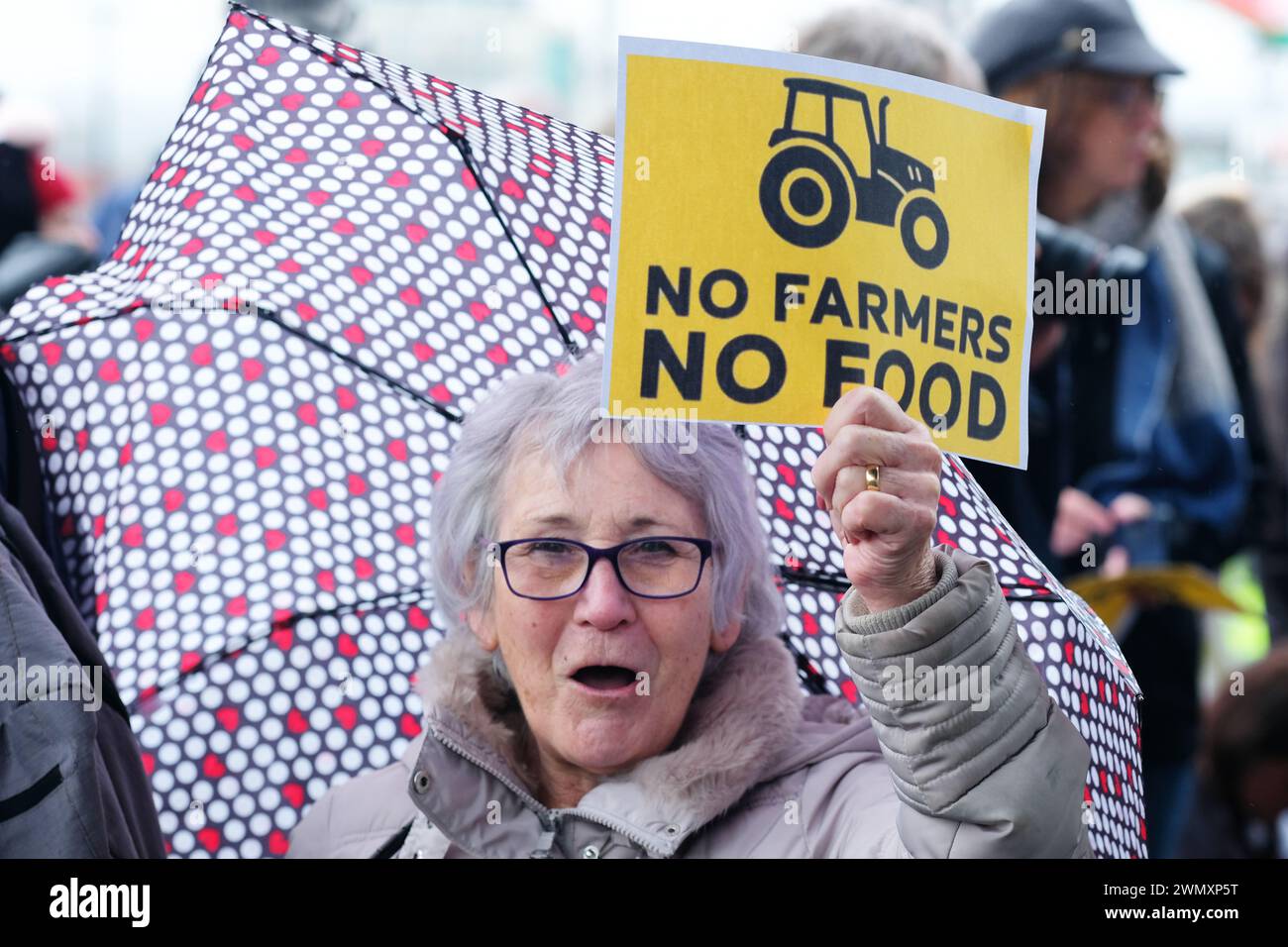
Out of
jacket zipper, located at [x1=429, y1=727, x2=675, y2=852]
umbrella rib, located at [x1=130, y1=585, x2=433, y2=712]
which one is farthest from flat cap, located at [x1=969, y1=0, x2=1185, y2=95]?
jacket zipper, located at [x1=429, y1=727, x2=675, y2=852]

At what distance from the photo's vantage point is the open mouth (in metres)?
2.12

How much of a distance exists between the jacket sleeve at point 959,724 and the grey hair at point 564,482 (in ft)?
1.42

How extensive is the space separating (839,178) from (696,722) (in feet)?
2.44

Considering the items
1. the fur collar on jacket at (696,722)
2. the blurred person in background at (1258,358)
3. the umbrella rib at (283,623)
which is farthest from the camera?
the blurred person in background at (1258,358)

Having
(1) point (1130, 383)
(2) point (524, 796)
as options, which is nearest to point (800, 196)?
(2) point (524, 796)

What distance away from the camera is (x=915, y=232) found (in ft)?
6.21

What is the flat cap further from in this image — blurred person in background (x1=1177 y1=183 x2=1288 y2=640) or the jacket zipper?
the jacket zipper

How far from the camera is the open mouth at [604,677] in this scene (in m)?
2.12

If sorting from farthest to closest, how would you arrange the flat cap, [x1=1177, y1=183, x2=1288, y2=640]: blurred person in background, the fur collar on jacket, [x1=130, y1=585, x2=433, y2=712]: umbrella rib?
[x1=1177, y1=183, x2=1288, y2=640]: blurred person in background
the flat cap
[x1=130, y1=585, x2=433, y2=712]: umbrella rib
the fur collar on jacket

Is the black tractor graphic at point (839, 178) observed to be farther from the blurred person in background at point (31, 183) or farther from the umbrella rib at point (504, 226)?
the blurred person in background at point (31, 183)

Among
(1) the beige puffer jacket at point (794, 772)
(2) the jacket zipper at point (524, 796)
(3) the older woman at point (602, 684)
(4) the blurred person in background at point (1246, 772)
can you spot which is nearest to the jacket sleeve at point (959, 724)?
(1) the beige puffer jacket at point (794, 772)

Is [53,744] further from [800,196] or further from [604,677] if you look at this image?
[800,196]

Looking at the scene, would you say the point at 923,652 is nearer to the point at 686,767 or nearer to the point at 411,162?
the point at 686,767

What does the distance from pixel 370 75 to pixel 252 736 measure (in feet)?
3.17
